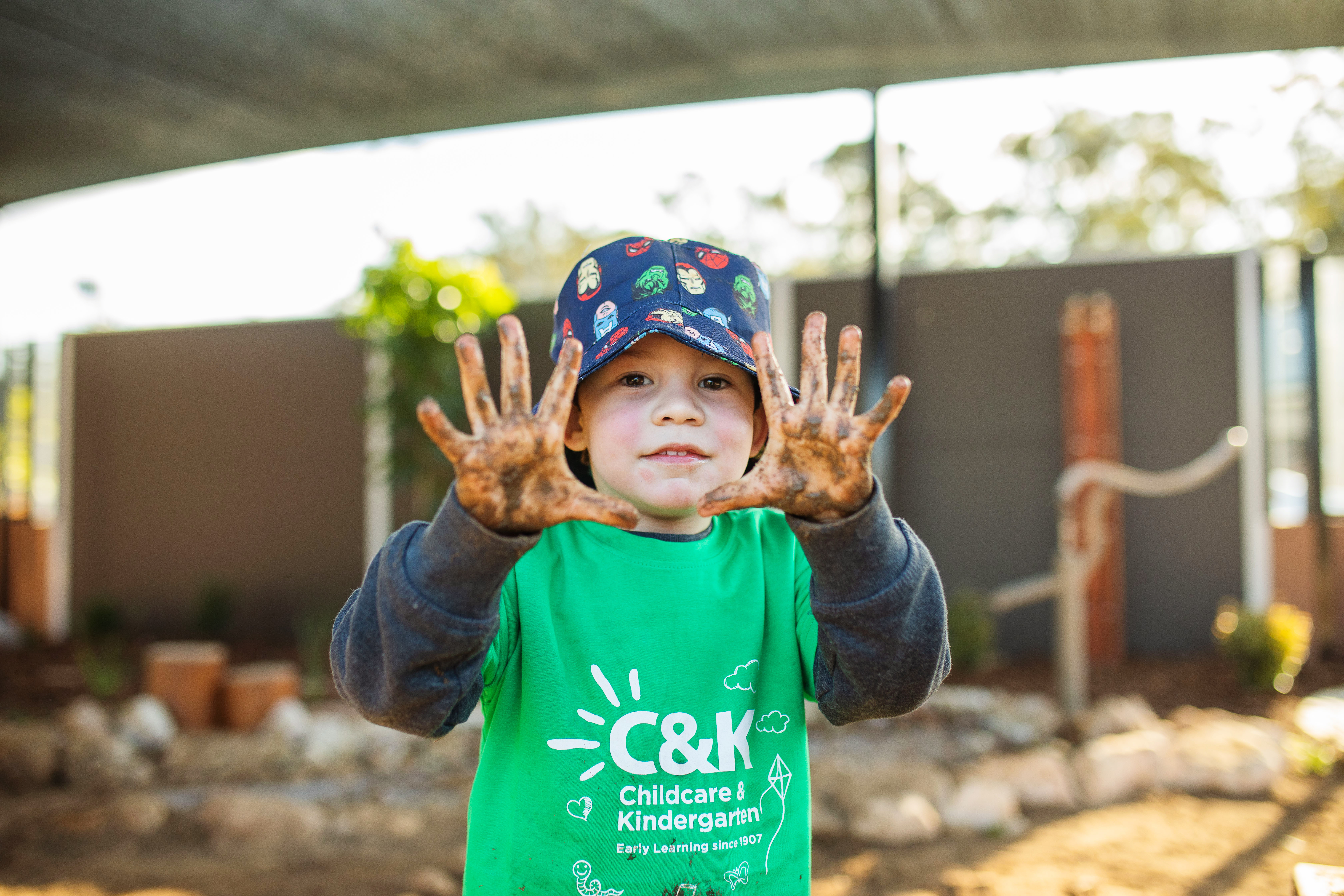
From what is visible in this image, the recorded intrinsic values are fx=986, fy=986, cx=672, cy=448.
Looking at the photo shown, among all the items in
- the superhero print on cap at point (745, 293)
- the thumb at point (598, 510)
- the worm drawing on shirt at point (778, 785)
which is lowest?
the worm drawing on shirt at point (778, 785)

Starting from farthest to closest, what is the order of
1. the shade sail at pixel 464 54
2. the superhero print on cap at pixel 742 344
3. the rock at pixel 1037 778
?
the rock at pixel 1037 778 → the shade sail at pixel 464 54 → the superhero print on cap at pixel 742 344

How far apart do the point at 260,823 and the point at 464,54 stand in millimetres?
2607

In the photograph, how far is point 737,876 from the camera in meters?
1.21

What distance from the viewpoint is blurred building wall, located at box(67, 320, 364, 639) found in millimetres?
7605

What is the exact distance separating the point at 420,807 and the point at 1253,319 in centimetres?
554

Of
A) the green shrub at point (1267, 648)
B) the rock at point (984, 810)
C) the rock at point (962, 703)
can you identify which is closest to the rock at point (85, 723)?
the rock at point (984, 810)

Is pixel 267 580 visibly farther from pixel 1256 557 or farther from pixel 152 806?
pixel 1256 557

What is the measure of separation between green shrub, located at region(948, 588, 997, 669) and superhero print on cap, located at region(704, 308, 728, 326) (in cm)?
450

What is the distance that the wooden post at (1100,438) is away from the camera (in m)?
6.00

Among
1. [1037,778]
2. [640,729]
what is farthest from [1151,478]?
[640,729]

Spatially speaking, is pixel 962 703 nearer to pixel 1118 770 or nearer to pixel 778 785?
pixel 1118 770

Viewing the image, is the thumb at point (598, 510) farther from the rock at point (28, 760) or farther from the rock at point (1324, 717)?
the rock at point (1324, 717)

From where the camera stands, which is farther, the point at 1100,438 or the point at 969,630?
the point at 1100,438

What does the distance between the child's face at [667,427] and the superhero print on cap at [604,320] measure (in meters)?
0.04
